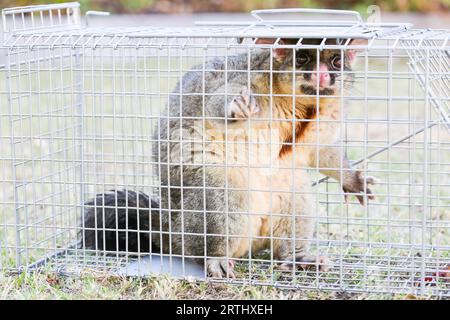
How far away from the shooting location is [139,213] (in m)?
4.89

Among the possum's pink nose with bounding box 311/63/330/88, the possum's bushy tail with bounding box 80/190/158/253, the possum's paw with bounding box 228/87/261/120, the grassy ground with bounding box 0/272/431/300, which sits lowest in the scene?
the grassy ground with bounding box 0/272/431/300

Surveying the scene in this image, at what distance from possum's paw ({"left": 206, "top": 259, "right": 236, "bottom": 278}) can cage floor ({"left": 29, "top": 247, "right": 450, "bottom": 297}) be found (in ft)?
0.17

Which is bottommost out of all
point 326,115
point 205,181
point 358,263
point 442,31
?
point 358,263

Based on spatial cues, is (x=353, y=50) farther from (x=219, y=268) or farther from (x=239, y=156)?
(x=219, y=268)

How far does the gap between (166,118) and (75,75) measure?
3.66 ft

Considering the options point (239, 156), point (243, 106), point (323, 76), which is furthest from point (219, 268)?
point (323, 76)

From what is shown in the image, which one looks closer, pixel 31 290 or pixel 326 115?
pixel 31 290

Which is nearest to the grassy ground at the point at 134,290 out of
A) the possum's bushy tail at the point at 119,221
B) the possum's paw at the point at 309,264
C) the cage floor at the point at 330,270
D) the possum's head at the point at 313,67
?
the cage floor at the point at 330,270

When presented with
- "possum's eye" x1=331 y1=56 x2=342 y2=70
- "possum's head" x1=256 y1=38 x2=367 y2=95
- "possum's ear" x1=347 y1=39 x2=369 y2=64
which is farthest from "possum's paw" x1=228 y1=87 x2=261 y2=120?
"possum's ear" x1=347 y1=39 x2=369 y2=64

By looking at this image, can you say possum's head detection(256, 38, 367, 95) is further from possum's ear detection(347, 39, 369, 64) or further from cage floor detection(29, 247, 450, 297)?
cage floor detection(29, 247, 450, 297)

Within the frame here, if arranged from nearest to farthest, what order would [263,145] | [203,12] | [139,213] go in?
[263,145], [139,213], [203,12]

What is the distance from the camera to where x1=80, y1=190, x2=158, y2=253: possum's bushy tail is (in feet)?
15.8
